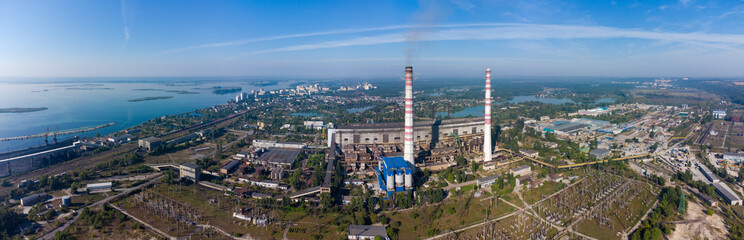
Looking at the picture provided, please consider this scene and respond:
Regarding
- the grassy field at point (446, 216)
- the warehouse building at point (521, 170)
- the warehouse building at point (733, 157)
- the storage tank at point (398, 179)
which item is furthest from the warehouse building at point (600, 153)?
the storage tank at point (398, 179)

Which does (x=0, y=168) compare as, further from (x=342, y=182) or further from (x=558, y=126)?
(x=558, y=126)

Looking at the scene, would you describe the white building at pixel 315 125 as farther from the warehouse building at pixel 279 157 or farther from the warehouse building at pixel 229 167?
the warehouse building at pixel 229 167

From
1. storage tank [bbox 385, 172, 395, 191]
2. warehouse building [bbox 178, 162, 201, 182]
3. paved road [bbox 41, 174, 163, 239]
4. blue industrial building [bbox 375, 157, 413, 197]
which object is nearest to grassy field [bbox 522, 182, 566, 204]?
blue industrial building [bbox 375, 157, 413, 197]

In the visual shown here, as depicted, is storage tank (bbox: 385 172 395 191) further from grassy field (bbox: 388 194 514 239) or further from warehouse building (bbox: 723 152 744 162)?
warehouse building (bbox: 723 152 744 162)

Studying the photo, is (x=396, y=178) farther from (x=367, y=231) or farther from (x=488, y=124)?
(x=488, y=124)

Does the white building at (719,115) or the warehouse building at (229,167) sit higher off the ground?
the white building at (719,115)

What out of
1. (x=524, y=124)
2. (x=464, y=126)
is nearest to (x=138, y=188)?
(x=464, y=126)
